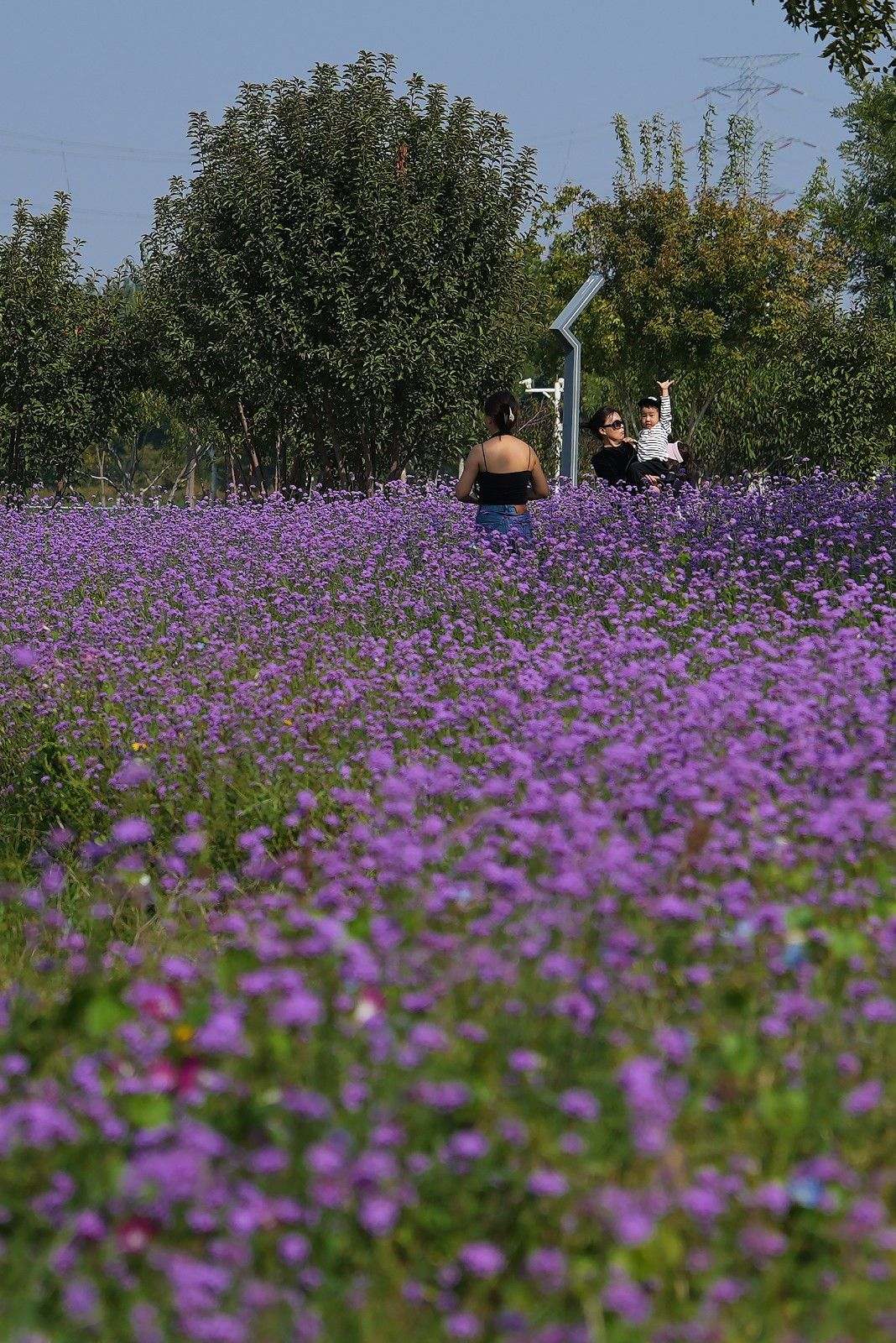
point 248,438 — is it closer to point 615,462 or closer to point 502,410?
point 615,462

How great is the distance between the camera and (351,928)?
325cm

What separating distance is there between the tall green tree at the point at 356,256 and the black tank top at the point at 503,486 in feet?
39.6

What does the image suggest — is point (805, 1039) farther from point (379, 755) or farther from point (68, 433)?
point (68, 433)

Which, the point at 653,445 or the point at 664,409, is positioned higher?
the point at 664,409

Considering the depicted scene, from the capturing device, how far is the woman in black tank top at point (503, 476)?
37.6 feet

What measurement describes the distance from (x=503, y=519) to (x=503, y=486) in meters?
0.23

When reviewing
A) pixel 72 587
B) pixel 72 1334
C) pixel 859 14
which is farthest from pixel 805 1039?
pixel 859 14

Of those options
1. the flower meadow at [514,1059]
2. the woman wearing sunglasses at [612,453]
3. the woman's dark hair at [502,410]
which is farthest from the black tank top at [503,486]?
the flower meadow at [514,1059]

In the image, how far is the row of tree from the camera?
23.8 meters

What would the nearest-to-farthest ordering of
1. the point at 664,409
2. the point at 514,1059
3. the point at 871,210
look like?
the point at 514,1059
the point at 664,409
the point at 871,210

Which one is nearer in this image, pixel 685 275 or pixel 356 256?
pixel 356 256

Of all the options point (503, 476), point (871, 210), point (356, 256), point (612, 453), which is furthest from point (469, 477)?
point (871, 210)

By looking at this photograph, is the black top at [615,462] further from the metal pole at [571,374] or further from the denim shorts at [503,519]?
the metal pole at [571,374]

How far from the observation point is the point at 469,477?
37.8 ft
